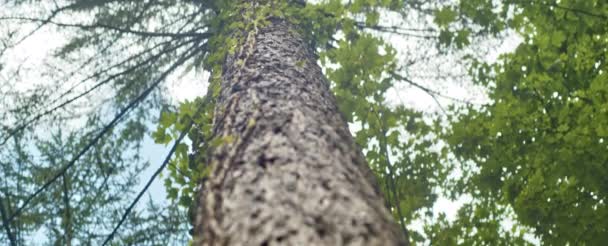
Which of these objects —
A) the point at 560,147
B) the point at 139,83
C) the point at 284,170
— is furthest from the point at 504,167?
the point at 139,83

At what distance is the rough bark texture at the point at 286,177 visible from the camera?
120cm

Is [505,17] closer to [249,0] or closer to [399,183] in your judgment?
[399,183]

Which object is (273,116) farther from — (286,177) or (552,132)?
(552,132)

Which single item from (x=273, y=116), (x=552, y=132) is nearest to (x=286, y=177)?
(x=273, y=116)

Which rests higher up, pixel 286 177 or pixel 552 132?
pixel 552 132

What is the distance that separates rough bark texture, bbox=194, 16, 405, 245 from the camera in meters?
1.20

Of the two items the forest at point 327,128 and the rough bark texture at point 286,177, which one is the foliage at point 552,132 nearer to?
the forest at point 327,128

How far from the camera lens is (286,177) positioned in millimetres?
1416

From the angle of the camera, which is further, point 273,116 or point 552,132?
point 552,132

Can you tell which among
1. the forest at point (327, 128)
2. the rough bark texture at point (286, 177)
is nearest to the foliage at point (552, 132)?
the forest at point (327, 128)

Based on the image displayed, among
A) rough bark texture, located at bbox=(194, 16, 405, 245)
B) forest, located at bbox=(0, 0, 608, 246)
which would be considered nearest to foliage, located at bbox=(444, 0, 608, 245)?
forest, located at bbox=(0, 0, 608, 246)

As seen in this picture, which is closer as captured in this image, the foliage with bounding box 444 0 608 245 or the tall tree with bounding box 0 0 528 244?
the tall tree with bounding box 0 0 528 244

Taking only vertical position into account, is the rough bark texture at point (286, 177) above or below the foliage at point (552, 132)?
below

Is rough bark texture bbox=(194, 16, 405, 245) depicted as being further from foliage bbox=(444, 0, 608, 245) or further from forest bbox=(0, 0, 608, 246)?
foliage bbox=(444, 0, 608, 245)
